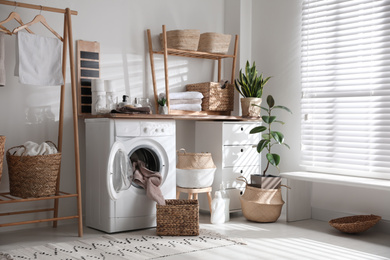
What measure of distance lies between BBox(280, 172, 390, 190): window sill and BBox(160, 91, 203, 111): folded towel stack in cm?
98

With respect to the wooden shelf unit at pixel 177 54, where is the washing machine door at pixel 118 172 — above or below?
below

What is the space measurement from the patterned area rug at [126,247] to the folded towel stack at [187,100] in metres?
1.24

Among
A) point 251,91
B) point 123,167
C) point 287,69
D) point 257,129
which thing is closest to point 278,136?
point 257,129

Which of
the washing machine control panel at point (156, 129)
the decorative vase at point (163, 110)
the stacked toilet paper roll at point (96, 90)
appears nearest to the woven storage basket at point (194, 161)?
the washing machine control panel at point (156, 129)

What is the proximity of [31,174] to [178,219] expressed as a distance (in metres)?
1.06

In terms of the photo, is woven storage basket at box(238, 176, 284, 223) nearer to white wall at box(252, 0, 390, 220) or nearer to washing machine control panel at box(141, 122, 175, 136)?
white wall at box(252, 0, 390, 220)

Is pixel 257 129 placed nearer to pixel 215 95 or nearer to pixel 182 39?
pixel 215 95

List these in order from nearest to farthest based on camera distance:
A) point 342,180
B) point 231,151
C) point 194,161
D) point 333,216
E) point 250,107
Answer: point 342,180 → point 194,161 → point 333,216 → point 231,151 → point 250,107

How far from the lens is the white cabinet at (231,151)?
4105 mm

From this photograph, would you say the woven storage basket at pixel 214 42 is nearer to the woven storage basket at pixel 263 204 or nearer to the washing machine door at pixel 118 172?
the woven storage basket at pixel 263 204

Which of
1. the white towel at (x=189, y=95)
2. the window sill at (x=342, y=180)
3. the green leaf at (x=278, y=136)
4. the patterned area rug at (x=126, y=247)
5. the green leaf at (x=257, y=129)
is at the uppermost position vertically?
the white towel at (x=189, y=95)

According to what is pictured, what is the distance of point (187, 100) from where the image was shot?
169 inches

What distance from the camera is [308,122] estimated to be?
424 cm

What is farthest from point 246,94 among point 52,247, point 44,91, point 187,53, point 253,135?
point 52,247
